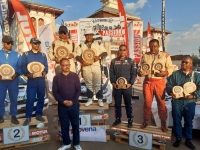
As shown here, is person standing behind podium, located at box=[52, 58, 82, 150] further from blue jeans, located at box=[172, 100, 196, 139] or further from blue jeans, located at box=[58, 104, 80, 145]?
blue jeans, located at box=[172, 100, 196, 139]

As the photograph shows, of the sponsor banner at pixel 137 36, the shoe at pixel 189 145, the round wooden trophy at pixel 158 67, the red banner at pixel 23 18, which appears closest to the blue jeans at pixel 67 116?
the round wooden trophy at pixel 158 67

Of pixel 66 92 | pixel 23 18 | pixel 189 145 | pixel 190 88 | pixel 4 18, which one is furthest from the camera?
pixel 4 18

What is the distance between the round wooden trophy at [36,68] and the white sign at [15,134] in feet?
3.77

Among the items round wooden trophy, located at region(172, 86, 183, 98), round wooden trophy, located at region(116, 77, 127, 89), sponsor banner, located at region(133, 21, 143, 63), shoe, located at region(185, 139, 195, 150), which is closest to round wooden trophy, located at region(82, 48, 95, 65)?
round wooden trophy, located at region(116, 77, 127, 89)

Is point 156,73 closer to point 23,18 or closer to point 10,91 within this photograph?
point 10,91

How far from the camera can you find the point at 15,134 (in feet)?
11.8

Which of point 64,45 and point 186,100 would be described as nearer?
point 186,100

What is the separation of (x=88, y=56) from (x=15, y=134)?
2.27m

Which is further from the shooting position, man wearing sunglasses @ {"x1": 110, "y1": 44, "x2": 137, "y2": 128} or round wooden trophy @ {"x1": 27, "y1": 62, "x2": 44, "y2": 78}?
man wearing sunglasses @ {"x1": 110, "y1": 44, "x2": 137, "y2": 128}

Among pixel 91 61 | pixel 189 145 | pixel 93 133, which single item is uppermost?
pixel 91 61

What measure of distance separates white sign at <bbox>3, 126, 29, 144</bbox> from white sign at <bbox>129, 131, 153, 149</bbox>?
7.34 feet

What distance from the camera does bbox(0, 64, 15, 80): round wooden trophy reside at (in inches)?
140

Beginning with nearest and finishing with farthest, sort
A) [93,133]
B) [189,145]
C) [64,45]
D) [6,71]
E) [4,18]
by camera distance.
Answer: [189,145] → [6,71] → [93,133] → [64,45] → [4,18]

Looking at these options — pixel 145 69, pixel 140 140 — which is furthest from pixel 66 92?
pixel 140 140
